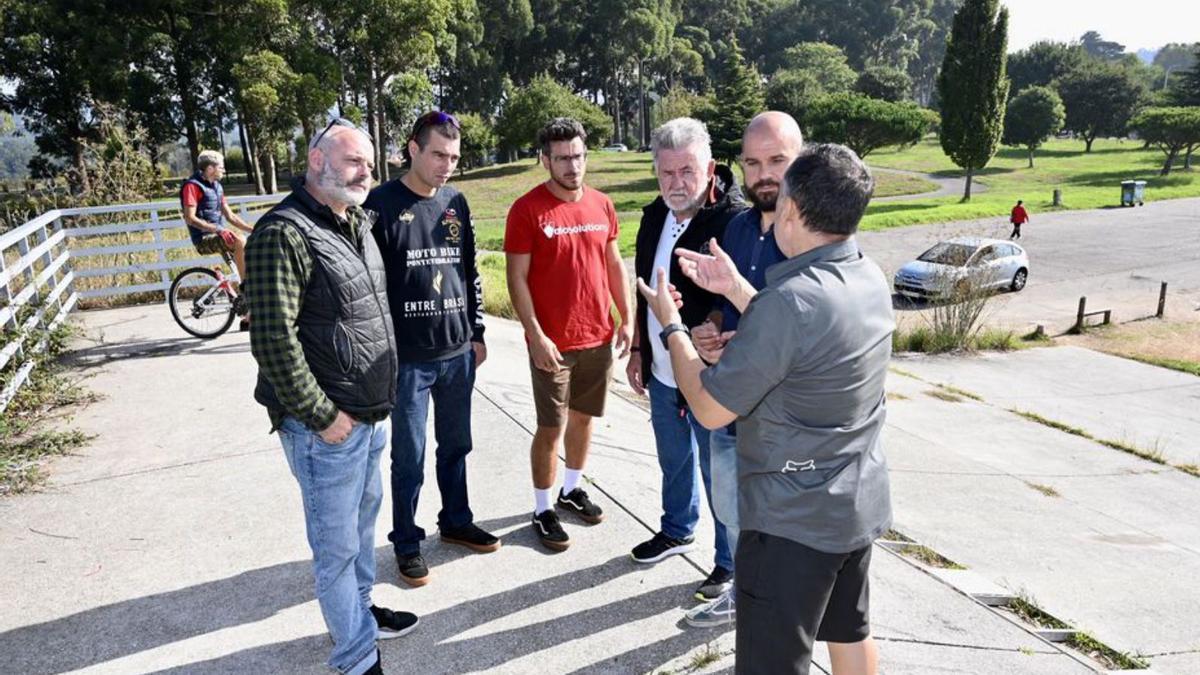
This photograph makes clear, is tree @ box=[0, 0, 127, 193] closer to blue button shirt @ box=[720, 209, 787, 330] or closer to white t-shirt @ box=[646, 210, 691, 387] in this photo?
white t-shirt @ box=[646, 210, 691, 387]

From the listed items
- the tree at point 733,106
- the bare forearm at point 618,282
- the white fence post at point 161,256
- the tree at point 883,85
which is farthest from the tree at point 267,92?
the tree at point 883,85

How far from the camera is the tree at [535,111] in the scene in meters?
47.4

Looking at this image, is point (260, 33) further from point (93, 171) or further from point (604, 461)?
point (604, 461)

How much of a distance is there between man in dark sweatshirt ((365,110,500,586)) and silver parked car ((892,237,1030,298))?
12620 millimetres

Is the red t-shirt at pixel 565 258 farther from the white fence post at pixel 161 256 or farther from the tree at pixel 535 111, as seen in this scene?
the tree at pixel 535 111

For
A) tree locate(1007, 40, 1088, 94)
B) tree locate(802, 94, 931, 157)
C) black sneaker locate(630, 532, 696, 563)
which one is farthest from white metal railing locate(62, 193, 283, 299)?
tree locate(1007, 40, 1088, 94)

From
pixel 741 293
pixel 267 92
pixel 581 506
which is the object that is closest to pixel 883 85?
pixel 267 92

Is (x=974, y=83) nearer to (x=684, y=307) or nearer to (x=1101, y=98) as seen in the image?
(x=1101, y=98)

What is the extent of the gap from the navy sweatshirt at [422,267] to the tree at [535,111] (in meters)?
44.0

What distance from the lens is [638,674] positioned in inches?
115

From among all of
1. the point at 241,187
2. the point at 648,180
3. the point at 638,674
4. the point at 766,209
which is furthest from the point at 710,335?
the point at 241,187

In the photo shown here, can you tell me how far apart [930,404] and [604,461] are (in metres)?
6.47

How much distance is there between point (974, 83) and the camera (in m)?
37.9

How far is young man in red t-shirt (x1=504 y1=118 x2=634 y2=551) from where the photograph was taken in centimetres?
374
